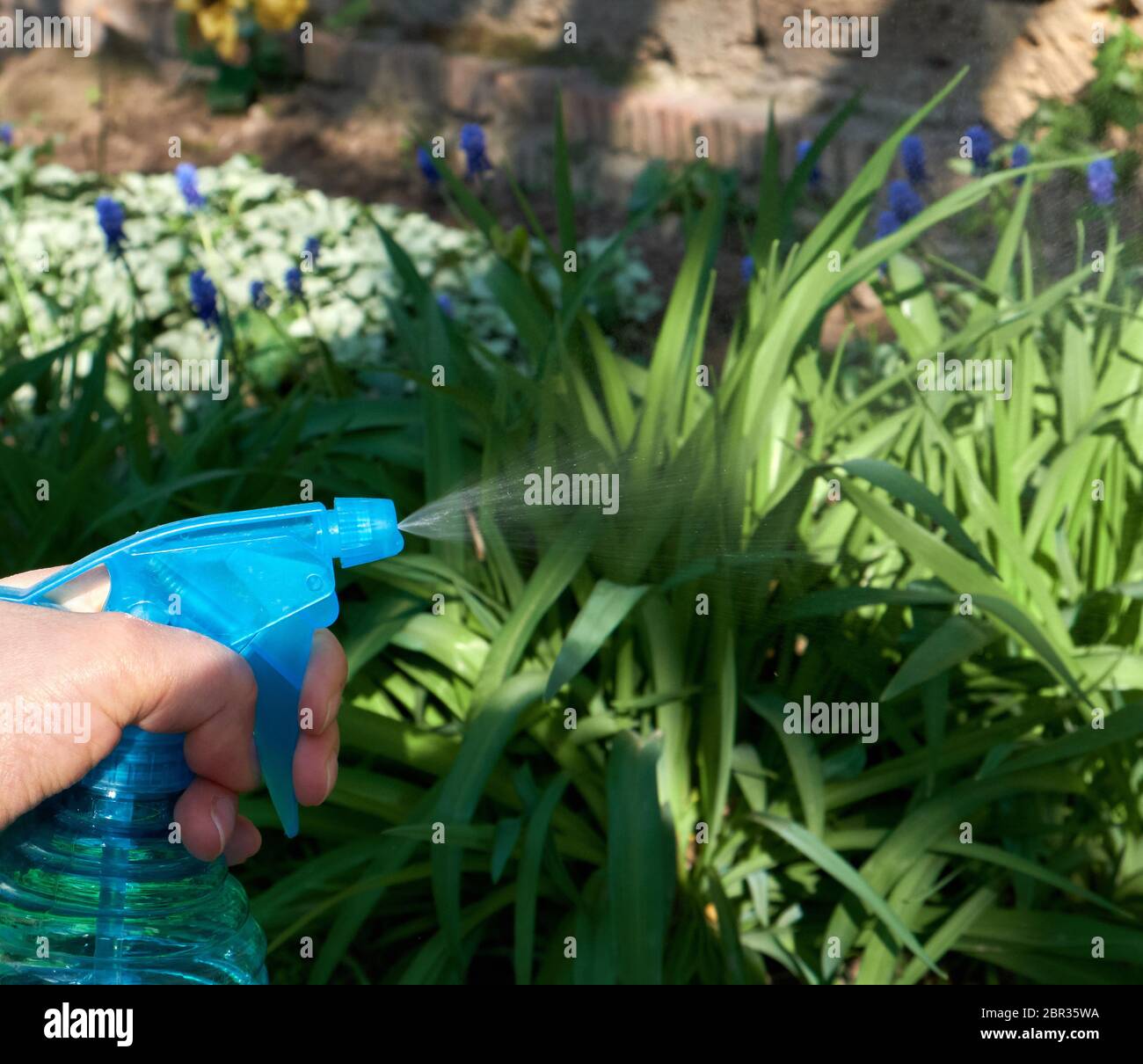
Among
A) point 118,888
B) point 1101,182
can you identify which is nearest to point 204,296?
point 1101,182

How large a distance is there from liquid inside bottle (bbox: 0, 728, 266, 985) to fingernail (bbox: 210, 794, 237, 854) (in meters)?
0.03

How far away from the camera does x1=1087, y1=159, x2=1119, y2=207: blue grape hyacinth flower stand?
8.32ft

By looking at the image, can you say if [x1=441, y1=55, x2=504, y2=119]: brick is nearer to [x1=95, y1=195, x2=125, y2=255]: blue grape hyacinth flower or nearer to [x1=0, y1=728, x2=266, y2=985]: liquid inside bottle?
[x1=95, y1=195, x2=125, y2=255]: blue grape hyacinth flower

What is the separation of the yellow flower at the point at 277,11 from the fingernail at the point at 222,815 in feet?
14.2

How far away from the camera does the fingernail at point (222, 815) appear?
3.00ft

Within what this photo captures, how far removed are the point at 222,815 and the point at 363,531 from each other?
234 mm

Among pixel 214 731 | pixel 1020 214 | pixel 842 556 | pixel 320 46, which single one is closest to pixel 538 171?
pixel 320 46

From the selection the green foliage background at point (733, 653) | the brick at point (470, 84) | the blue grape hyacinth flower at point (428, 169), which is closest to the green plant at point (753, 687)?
the green foliage background at point (733, 653)

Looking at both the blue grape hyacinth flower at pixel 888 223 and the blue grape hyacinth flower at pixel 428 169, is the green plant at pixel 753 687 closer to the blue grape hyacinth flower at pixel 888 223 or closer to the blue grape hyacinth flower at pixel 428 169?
the blue grape hyacinth flower at pixel 888 223

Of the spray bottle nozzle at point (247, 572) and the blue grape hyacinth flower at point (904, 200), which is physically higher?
the blue grape hyacinth flower at point (904, 200)

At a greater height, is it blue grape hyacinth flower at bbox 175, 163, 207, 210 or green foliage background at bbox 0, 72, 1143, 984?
blue grape hyacinth flower at bbox 175, 163, 207, 210

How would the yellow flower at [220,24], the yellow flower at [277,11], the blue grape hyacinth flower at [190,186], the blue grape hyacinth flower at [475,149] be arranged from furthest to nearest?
the yellow flower at [220,24]
the yellow flower at [277,11]
the blue grape hyacinth flower at [190,186]
the blue grape hyacinth flower at [475,149]

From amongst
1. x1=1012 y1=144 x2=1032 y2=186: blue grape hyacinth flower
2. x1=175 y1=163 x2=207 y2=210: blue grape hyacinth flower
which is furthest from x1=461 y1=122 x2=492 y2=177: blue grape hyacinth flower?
x1=1012 y1=144 x2=1032 y2=186: blue grape hyacinth flower

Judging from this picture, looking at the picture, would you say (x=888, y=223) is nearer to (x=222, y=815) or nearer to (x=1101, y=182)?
(x=1101, y=182)
